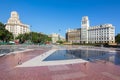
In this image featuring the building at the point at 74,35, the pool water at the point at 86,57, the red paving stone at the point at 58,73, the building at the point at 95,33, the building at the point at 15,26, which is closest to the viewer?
the red paving stone at the point at 58,73

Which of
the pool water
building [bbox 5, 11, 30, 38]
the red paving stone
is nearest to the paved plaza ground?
the red paving stone

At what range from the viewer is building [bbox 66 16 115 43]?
126 meters

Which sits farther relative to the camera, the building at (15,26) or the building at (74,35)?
the building at (74,35)

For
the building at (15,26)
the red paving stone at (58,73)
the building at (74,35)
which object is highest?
the building at (15,26)

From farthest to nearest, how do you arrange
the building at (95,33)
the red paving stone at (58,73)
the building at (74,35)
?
the building at (74,35) → the building at (95,33) → the red paving stone at (58,73)

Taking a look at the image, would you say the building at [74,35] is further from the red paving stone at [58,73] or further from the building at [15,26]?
the red paving stone at [58,73]

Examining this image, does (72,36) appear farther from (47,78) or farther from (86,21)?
(47,78)

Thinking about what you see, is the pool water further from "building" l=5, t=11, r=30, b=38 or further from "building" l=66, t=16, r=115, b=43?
"building" l=5, t=11, r=30, b=38

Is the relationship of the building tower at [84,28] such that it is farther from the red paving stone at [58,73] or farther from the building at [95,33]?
the red paving stone at [58,73]

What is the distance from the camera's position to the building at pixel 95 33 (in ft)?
414

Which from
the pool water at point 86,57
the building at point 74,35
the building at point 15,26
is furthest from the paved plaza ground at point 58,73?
the building at point 74,35

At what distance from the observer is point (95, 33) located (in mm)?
139250

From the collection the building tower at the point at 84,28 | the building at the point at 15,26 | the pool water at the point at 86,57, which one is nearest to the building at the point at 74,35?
the building tower at the point at 84,28

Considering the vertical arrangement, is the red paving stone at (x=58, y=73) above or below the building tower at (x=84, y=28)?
below
